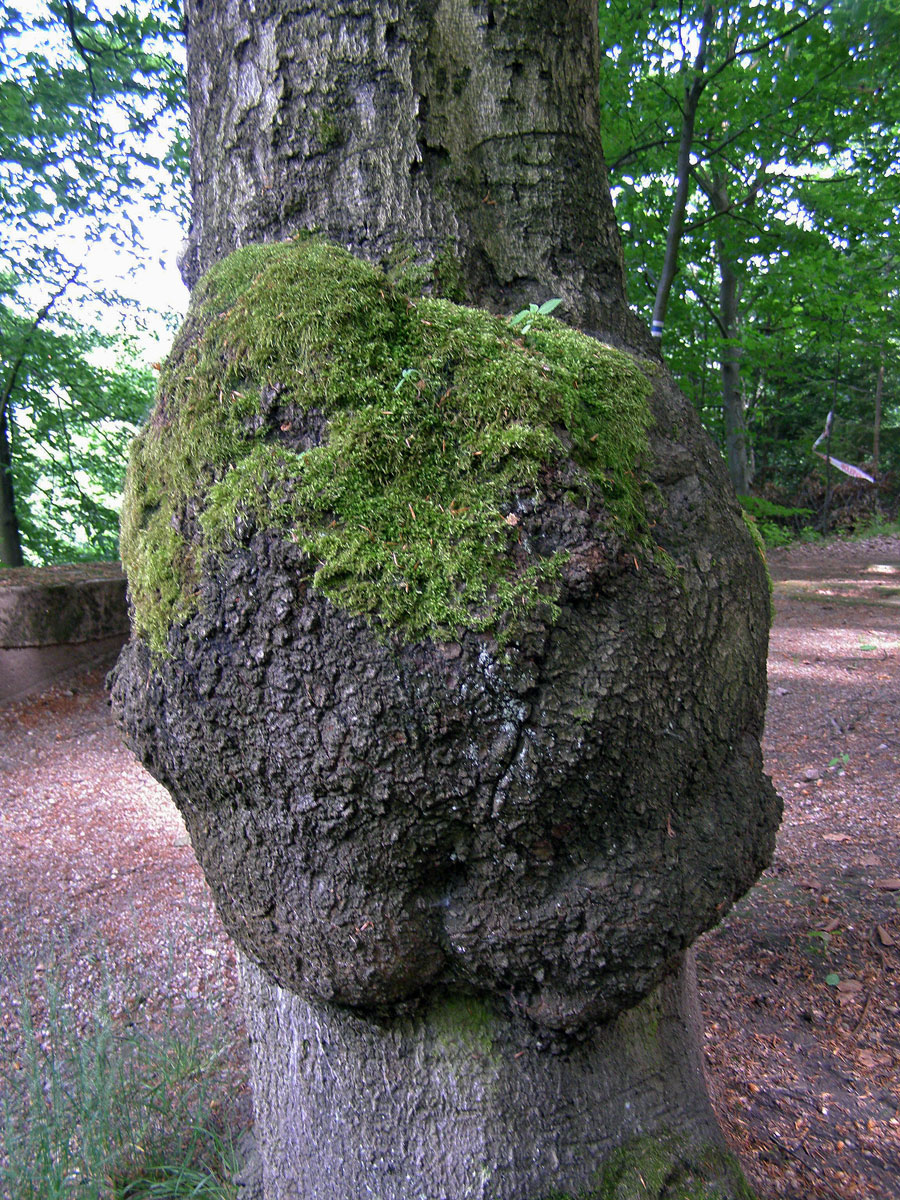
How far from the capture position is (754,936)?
3215mm

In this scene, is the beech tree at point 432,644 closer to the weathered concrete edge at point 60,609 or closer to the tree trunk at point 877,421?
the weathered concrete edge at point 60,609

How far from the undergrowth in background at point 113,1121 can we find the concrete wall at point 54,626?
4.47 m

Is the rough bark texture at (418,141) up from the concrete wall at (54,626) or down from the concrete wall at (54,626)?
up

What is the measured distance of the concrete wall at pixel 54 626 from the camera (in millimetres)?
6422

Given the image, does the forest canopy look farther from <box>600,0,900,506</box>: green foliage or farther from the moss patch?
the moss patch

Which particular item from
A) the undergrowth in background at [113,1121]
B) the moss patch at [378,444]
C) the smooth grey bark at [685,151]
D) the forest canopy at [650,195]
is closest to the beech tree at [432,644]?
the moss patch at [378,444]

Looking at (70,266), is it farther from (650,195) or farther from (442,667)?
(442,667)

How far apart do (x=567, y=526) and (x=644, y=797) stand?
0.53 m

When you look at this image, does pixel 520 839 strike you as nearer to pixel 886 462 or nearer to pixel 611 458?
pixel 611 458

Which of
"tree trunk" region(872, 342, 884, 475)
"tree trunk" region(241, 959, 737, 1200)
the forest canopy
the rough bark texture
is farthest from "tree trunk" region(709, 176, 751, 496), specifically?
"tree trunk" region(241, 959, 737, 1200)

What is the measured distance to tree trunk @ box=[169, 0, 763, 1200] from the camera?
5.33 feet

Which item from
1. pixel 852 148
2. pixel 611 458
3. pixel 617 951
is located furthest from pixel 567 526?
pixel 852 148

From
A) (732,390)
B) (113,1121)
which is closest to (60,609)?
(113,1121)

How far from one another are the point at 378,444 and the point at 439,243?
1.97 feet
